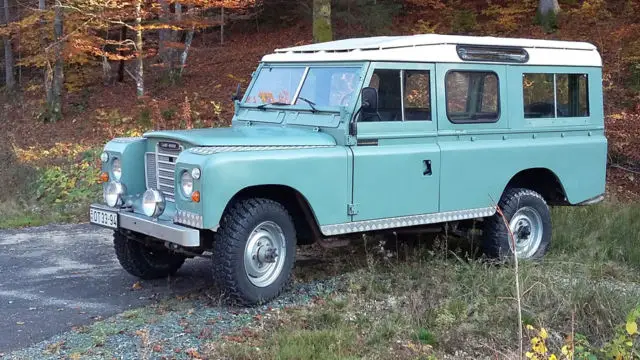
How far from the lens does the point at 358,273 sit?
6.91 m

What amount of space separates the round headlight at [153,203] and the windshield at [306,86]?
165 centimetres

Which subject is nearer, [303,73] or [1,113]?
[303,73]

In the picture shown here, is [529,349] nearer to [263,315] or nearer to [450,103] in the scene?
[263,315]

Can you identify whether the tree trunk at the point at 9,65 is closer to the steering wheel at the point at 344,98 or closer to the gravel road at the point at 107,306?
the gravel road at the point at 107,306

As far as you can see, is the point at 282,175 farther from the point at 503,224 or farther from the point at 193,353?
the point at 503,224

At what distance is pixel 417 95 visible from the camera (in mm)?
7043

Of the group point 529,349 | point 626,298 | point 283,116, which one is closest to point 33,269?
point 283,116

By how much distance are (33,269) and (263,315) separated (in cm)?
331

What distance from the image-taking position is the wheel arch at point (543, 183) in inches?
314

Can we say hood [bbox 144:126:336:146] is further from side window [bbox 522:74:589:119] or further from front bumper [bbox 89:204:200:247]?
side window [bbox 522:74:589:119]

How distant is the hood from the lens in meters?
6.02

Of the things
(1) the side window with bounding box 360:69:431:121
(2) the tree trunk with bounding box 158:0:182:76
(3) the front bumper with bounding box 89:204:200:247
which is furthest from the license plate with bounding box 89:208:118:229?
(2) the tree trunk with bounding box 158:0:182:76

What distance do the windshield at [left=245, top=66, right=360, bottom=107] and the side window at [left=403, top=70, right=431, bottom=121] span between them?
1.89 ft

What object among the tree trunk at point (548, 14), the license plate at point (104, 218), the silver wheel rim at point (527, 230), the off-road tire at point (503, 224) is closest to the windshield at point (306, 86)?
the license plate at point (104, 218)
